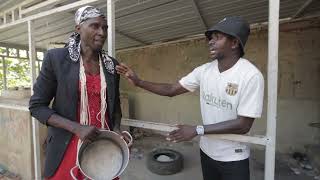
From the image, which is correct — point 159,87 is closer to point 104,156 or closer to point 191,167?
point 104,156

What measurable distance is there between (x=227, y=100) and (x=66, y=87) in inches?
39.2

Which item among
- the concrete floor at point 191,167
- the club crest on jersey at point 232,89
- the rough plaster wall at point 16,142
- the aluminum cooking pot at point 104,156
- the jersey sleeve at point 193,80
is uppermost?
the jersey sleeve at point 193,80

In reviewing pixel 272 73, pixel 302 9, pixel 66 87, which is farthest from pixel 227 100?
pixel 302 9

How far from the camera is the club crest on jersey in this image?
5.39 feet

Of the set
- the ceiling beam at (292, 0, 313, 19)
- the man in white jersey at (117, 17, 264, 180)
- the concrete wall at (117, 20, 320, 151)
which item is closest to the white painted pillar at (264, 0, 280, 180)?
the man in white jersey at (117, 17, 264, 180)

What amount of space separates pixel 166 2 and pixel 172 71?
3585mm

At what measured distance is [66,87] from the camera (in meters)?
1.66

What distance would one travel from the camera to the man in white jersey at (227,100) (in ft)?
5.23

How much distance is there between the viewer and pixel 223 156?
1.79 metres

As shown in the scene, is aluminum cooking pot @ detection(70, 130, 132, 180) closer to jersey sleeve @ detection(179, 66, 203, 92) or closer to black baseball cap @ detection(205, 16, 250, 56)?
jersey sleeve @ detection(179, 66, 203, 92)

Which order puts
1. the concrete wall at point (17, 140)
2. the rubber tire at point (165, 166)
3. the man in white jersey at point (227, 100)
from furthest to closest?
the rubber tire at point (165, 166) → the concrete wall at point (17, 140) → the man in white jersey at point (227, 100)

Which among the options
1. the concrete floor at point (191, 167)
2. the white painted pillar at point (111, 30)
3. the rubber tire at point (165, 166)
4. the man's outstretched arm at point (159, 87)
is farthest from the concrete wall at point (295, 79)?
the white painted pillar at point (111, 30)

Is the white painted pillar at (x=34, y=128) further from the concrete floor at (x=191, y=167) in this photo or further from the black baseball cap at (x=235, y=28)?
the black baseball cap at (x=235, y=28)

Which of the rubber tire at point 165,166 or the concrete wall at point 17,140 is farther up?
the concrete wall at point 17,140
